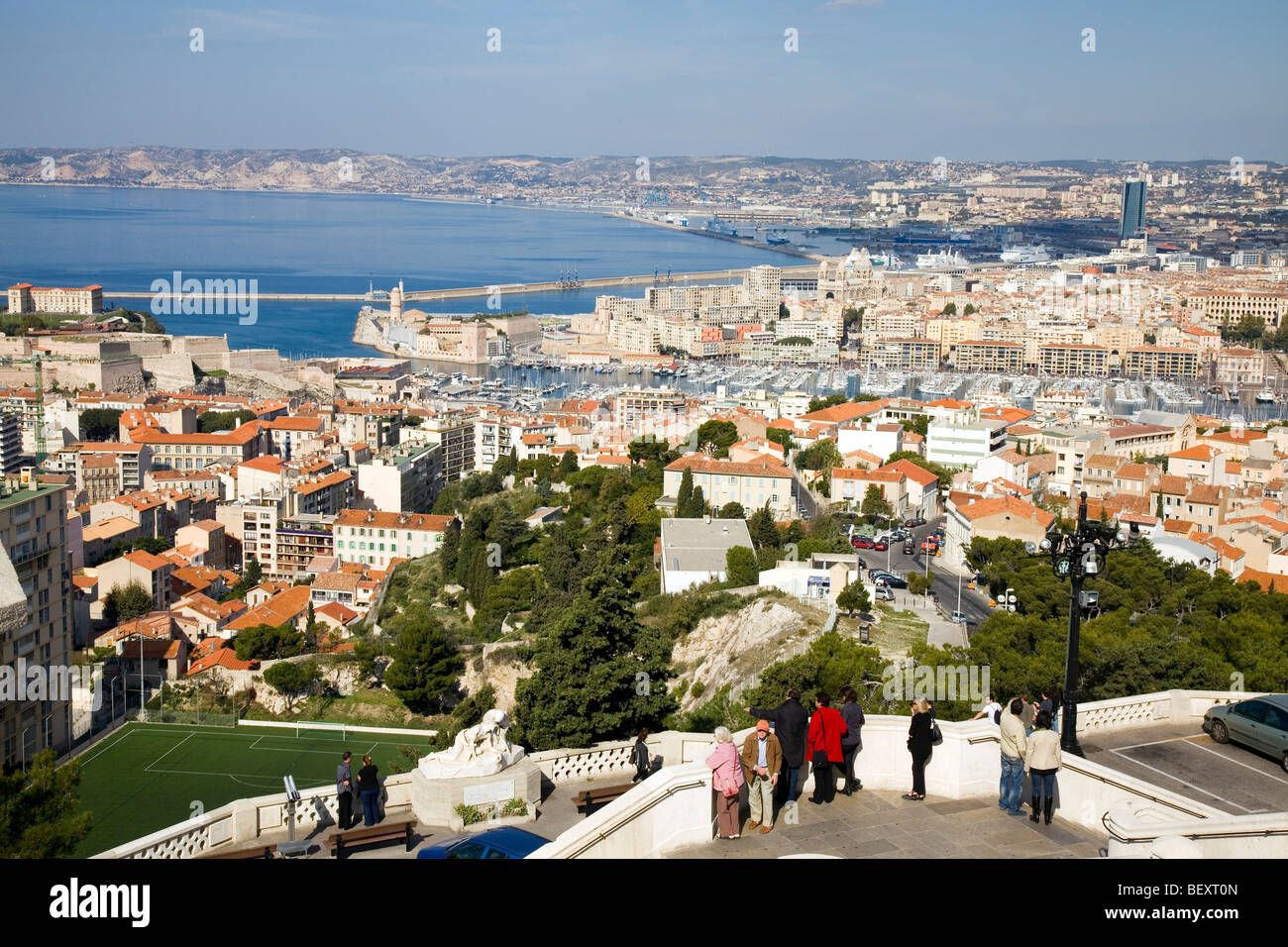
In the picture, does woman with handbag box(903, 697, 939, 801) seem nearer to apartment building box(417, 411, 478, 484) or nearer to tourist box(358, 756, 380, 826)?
tourist box(358, 756, 380, 826)

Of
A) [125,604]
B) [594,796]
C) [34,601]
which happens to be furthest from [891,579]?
[594,796]

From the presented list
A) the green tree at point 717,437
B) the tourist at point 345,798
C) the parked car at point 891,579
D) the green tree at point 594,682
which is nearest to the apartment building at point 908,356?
the green tree at point 717,437

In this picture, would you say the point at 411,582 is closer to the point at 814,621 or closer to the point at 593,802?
the point at 814,621

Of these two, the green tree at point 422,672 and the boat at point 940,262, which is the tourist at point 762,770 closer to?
the green tree at point 422,672

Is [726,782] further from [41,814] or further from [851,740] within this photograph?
[41,814]

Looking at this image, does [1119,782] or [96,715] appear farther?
[96,715]
